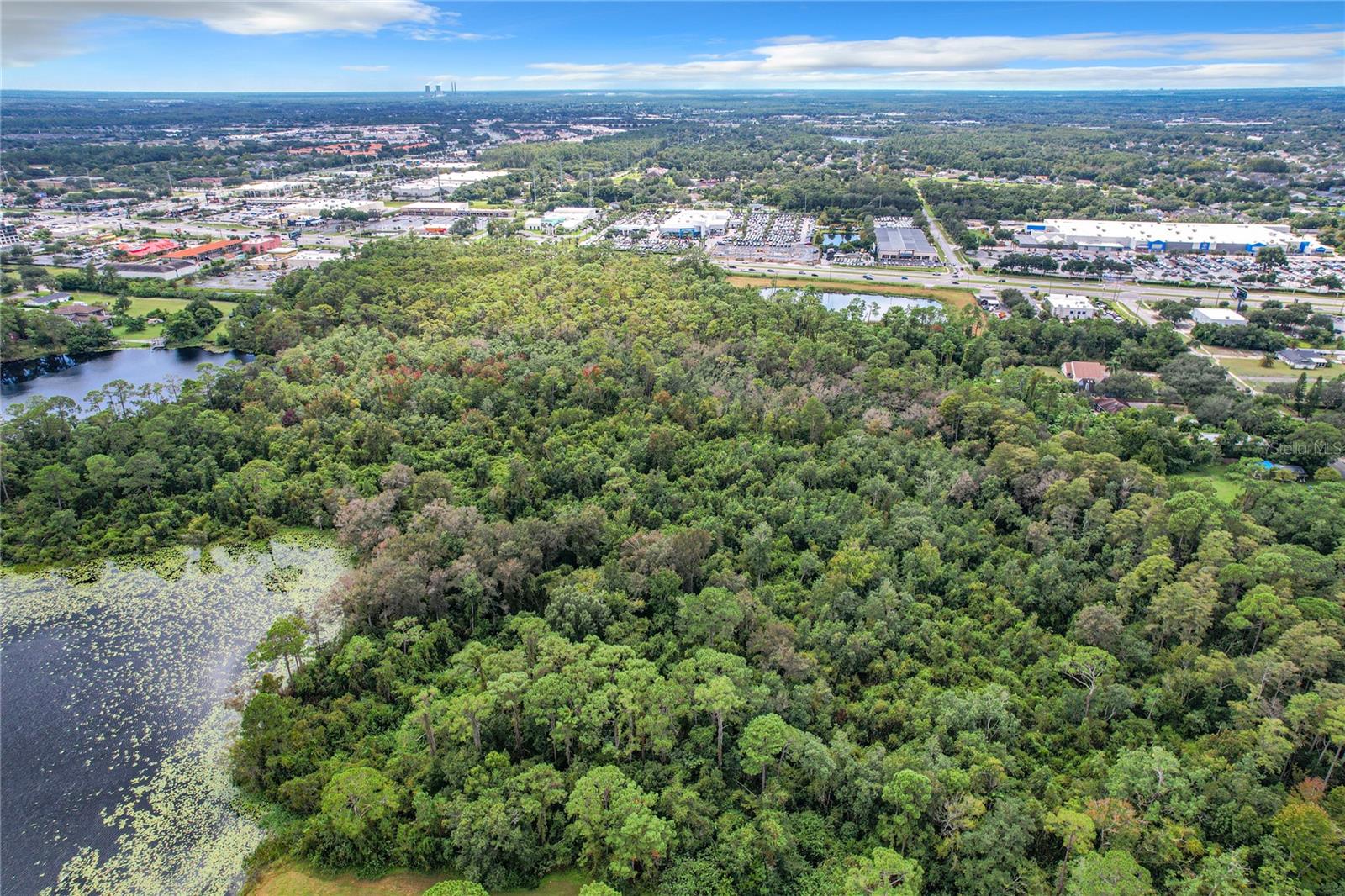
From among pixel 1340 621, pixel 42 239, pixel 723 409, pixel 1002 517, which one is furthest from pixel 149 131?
pixel 1340 621

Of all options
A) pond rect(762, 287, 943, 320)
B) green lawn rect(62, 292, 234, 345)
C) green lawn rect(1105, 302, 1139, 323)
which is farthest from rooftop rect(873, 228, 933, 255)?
green lawn rect(62, 292, 234, 345)

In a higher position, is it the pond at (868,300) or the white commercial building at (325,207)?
the white commercial building at (325,207)

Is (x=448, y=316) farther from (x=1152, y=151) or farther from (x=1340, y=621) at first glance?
(x=1152, y=151)

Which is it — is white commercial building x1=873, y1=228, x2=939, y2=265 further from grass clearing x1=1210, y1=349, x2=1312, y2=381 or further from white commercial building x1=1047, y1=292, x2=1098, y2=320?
grass clearing x1=1210, y1=349, x2=1312, y2=381

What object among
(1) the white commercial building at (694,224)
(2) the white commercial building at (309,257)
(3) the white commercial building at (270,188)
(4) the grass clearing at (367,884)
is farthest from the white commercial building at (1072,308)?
(3) the white commercial building at (270,188)

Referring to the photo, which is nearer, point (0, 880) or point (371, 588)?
point (0, 880)

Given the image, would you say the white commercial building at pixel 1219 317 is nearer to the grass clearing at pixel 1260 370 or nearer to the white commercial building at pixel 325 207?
the grass clearing at pixel 1260 370
